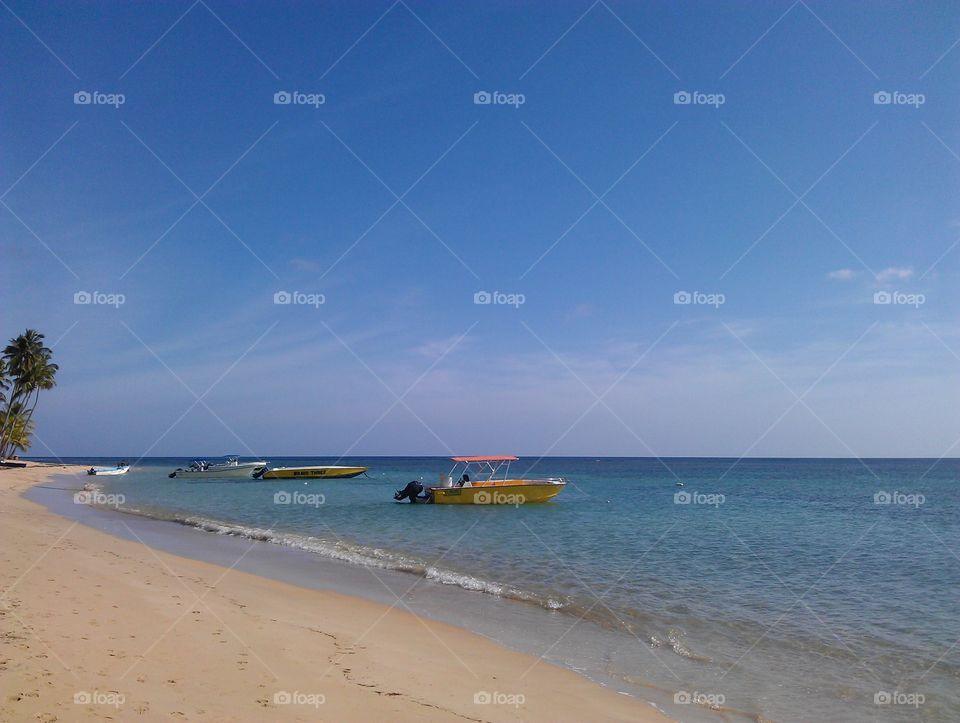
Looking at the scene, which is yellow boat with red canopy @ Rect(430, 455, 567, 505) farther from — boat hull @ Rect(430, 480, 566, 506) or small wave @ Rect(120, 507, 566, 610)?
small wave @ Rect(120, 507, 566, 610)

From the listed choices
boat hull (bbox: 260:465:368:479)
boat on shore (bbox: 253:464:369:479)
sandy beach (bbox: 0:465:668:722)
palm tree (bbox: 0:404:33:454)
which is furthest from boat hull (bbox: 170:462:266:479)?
sandy beach (bbox: 0:465:668:722)

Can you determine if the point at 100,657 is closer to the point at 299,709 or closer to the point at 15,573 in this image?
the point at 299,709

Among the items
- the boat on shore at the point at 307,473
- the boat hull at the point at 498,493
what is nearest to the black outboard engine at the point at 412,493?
the boat hull at the point at 498,493

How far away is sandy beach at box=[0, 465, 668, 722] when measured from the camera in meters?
6.20

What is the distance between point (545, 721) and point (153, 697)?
398 cm

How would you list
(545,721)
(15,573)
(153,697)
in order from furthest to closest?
1. (15,573)
2. (545,721)
3. (153,697)

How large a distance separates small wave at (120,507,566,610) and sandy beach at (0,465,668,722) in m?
2.94

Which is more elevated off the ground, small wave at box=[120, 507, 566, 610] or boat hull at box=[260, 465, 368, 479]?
boat hull at box=[260, 465, 368, 479]

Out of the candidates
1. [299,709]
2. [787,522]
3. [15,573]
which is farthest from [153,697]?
[787,522]

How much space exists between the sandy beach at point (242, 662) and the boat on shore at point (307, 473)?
57824mm

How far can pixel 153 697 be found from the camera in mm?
6195

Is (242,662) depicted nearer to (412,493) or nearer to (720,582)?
(720,582)

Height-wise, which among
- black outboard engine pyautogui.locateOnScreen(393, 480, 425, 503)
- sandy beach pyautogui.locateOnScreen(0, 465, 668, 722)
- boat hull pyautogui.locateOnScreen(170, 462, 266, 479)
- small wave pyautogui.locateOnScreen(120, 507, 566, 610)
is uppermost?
boat hull pyautogui.locateOnScreen(170, 462, 266, 479)

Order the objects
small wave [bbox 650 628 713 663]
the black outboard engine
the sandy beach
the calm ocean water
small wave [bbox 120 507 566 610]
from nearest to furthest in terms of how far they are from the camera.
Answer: the sandy beach < the calm ocean water < small wave [bbox 650 628 713 663] < small wave [bbox 120 507 566 610] < the black outboard engine
